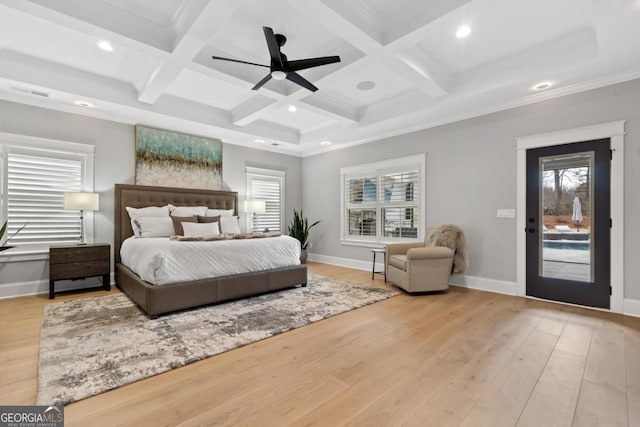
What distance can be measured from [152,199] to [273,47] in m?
3.57

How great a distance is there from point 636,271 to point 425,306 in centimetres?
224

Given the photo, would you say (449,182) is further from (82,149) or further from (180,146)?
(82,149)

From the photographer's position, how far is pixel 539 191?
3697 millimetres

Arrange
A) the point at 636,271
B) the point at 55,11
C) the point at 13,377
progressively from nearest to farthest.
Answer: the point at 13,377
the point at 55,11
the point at 636,271

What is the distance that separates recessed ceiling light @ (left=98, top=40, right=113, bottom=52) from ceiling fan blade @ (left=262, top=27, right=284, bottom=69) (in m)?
1.77

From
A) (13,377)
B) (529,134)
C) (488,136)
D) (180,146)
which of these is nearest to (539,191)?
(529,134)

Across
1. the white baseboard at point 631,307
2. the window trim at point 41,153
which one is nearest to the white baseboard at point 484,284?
the white baseboard at point 631,307

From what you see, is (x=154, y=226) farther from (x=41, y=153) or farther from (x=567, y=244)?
(x=567, y=244)

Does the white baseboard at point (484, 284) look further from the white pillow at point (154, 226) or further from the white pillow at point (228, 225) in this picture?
the white pillow at point (154, 226)

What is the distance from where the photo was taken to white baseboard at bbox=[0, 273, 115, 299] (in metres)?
3.73

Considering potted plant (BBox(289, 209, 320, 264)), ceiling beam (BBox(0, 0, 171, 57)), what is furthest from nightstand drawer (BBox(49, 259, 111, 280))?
potted plant (BBox(289, 209, 320, 264))

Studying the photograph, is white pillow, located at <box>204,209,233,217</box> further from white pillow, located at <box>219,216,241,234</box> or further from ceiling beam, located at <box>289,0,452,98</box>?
ceiling beam, located at <box>289,0,452,98</box>

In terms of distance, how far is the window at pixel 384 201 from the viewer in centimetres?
506

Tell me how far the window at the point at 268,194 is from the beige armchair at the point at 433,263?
3.20 metres
